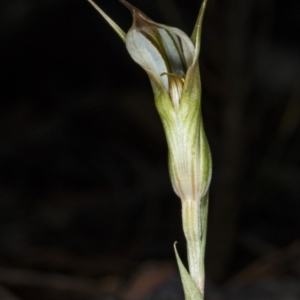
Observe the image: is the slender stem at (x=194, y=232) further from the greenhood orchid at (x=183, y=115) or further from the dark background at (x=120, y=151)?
the dark background at (x=120, y=151)

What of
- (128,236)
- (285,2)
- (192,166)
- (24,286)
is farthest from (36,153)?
(192,166)

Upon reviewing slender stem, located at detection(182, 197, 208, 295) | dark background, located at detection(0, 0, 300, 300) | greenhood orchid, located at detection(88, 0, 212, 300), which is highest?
greenhood orchid, located at detection(88, 0, 212, 300)

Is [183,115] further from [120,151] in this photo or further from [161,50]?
[120,151]

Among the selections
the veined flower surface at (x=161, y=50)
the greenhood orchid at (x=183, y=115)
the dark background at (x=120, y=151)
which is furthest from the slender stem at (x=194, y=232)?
the dark background at (x=120, y=151)

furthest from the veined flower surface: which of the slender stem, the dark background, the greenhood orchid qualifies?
the dark background

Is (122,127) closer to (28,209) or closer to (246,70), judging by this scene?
(28,209)

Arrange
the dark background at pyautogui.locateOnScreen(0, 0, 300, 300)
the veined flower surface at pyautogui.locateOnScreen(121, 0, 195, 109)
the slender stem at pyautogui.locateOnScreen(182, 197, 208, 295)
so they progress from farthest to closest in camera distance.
→ the dark background at pyautogui.locateOnScreen(0, 0, 300, 300), the slender stem at pyautogui.locateOnScreen(182, 197, 208, 295), the veined flower surface at pyautogui.locateOnScreen(121, 0, 195, 109)

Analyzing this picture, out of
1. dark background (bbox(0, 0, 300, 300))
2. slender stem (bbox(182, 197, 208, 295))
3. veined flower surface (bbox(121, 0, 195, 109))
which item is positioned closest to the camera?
veined flower surface (bbox(121, 0, 195, 109))

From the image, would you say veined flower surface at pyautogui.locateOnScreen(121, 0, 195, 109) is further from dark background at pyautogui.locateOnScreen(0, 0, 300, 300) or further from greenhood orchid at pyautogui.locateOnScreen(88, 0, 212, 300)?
dark background at pyautogui.locateOnScreen(0, 0, 300, 300)
